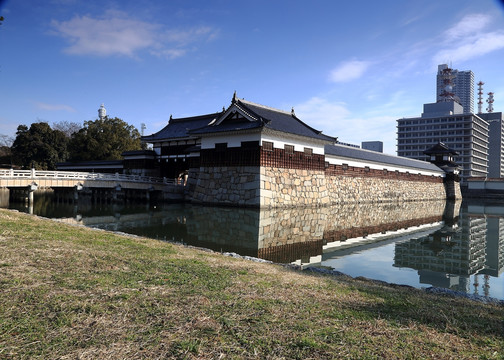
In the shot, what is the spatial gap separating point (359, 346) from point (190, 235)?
9230 mm

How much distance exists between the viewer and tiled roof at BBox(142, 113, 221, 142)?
30.5m

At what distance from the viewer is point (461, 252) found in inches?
412

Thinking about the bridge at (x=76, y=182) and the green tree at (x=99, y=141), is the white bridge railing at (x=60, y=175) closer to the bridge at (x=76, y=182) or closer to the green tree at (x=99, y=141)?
the bridge at (x=76, y=182)

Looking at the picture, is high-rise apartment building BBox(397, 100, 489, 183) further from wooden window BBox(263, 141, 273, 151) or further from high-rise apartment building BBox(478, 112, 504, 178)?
wooden window BBox(263, 141, 273, 151)

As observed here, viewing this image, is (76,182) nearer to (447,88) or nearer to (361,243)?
(361,243)

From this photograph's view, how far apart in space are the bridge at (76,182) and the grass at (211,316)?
17.5 m

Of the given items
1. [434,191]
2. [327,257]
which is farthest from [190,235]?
[434,191]

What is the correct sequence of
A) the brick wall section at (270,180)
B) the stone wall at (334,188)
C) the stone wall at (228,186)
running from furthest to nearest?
the stone wall at (334,188) < the brick wall section at (270,180) < the stone wall at (228,186)

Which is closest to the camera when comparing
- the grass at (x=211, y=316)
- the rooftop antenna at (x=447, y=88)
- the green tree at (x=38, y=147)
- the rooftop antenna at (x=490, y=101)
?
the grass at (x=211, y=316)

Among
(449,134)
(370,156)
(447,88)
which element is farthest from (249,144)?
(447,88)

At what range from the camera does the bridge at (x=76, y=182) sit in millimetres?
20188

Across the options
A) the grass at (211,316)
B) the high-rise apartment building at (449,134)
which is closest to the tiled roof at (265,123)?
the grass at (211,316)

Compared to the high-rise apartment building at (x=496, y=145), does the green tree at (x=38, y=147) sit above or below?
below

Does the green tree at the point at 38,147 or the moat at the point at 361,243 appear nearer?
the moat at the point at 361,243
